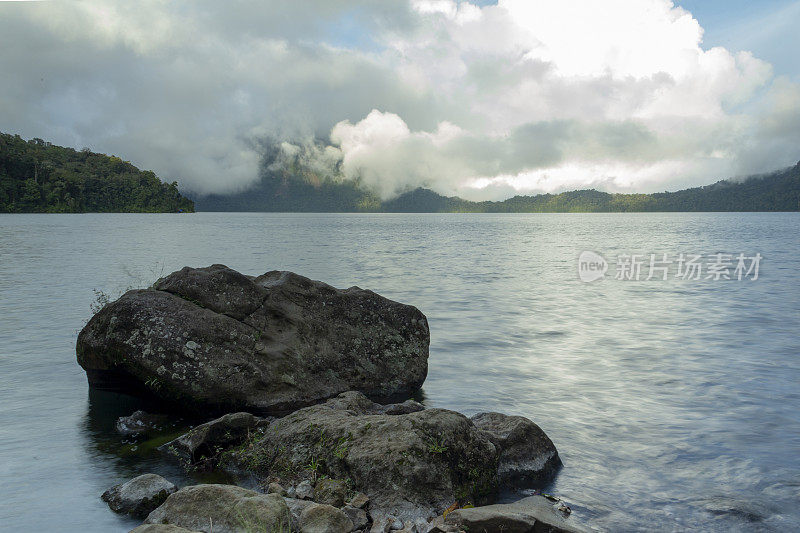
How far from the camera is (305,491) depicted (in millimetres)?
7234

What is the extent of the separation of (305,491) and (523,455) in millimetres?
3216

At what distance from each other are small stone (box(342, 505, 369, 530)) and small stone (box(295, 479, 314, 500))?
0.64 metres

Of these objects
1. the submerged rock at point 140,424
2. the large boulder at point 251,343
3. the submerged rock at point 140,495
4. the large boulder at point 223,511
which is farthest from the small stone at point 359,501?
the submerged rock at point 140,424

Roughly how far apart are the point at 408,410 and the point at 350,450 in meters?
2.41

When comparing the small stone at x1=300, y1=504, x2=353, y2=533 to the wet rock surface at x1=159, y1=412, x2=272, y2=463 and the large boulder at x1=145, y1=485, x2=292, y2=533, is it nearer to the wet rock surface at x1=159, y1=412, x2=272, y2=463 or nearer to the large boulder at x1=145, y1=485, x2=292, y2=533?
the large boulder at x1=145, y1=485, x2=292, y2=533

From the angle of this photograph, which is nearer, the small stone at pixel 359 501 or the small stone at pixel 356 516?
the small stone at pixel 356 516

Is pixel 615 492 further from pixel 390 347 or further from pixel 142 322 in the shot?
pixel 142 322

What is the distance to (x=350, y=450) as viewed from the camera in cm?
754

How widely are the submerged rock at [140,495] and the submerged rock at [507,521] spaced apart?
3.56 meters

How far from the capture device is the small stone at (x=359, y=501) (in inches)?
267

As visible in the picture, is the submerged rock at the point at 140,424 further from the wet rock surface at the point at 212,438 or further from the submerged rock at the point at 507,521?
the submerged rock at the point at 507,521

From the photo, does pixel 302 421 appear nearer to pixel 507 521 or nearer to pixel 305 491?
pixel 305 491

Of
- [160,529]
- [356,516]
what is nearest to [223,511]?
[160,529]

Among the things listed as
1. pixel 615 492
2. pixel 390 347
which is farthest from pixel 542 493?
pixel 390 347
